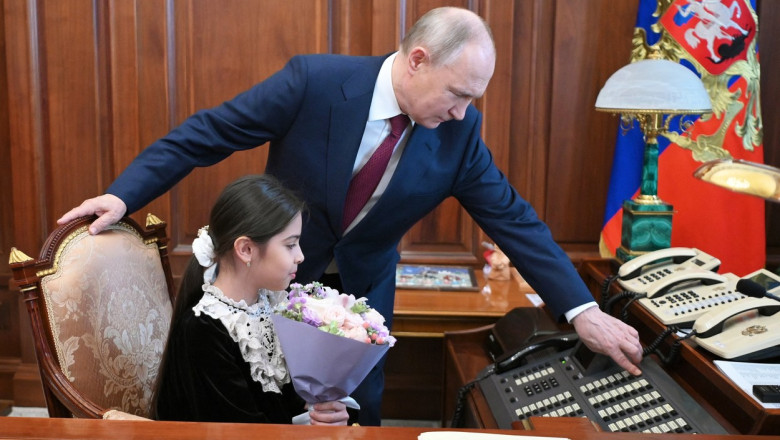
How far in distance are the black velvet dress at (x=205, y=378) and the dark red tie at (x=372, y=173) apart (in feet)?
1.85

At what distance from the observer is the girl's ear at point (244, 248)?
1.75 meters

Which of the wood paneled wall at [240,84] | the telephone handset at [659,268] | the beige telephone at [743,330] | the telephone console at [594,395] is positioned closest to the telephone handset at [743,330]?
the beige telephone at [743,330]

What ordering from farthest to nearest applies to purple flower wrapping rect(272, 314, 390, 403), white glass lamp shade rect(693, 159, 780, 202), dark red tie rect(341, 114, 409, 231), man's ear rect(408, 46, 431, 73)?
dark red tie rect(341, 114, 409, 231) → man's ear rect(408, 46, 431, 73) → purple flower wrapping rect(272, 314, 390, 403) → white glass lamp shade rect(693, 159, 780, 202)

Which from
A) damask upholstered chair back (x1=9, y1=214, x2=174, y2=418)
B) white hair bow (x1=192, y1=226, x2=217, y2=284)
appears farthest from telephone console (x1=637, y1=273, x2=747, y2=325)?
damask upholstered chair back (x1=9, y1=214, x2=174, y2=418)

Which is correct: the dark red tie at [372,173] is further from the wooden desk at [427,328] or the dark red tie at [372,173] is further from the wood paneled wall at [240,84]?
the wood paneled wall at [240,84]

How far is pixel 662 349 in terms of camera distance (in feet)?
5.99

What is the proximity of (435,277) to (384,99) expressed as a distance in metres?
1.30

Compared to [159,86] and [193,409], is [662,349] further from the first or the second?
[159,86]

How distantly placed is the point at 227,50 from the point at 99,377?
1922 millimetres

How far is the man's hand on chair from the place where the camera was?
1845 millimetres

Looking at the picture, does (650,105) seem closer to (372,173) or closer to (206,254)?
(372,173)

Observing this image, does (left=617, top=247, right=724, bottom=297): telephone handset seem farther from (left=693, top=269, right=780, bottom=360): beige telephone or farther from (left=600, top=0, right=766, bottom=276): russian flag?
(left=600, top=0, right=766, bottom=276): russian flag

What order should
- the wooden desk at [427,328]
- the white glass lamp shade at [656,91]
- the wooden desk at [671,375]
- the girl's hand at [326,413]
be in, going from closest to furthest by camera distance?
1. the wooden desk at [671,375]
2. the girl's hand at [326,413]
3. the white glass lamp shade at [656,91]
4. the wooden desk at [427,328]

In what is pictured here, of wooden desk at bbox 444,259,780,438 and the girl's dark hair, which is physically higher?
the girl's dark hair
